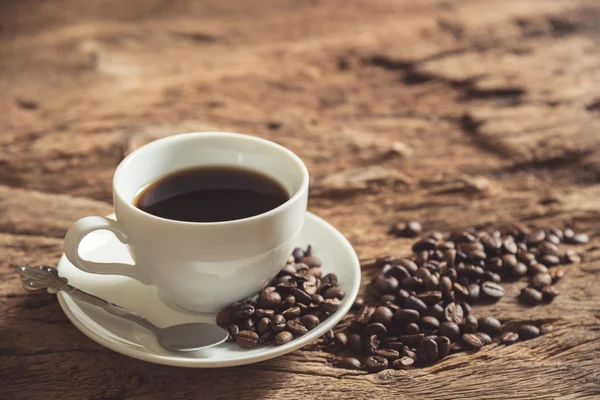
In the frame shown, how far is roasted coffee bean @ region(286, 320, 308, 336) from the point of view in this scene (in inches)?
47.4

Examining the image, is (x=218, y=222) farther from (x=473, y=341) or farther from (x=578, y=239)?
(x=578, y=239)

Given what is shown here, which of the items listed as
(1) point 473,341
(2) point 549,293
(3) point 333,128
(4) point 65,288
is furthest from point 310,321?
(3) point 333,128

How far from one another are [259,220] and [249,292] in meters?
0.18

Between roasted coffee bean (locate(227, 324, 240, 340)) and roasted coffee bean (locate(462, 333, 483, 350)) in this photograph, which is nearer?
roasted coffee bean (locate(227, 324, 240, 340))

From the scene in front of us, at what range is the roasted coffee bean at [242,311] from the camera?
1.24m

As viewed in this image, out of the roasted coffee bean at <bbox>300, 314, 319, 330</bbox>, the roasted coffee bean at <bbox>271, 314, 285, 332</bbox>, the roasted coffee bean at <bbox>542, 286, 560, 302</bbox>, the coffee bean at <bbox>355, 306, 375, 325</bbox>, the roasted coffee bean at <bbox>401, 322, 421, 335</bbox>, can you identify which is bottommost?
the coffee bean at <bbox>355, 306, 375, 325</bbox>

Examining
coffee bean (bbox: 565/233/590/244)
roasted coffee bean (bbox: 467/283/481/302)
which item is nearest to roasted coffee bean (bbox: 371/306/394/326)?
roasted coffee bean (bbox: 467/283/481/302)

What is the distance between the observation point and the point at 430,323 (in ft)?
4.42

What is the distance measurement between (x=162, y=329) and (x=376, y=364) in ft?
1.26

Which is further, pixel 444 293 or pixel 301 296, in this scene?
pixel 444 293

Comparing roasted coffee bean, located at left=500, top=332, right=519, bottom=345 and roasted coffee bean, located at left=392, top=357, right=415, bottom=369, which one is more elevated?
roasted coffee bean, located at left=500, top=332, right=519, bottom=345

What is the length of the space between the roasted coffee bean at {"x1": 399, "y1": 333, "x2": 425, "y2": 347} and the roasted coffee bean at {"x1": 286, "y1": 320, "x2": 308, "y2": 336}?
0.22m

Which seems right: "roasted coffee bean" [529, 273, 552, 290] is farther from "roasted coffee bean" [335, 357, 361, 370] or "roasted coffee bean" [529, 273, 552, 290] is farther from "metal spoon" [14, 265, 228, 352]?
"metal spoon" [14, 265, 228, 352]

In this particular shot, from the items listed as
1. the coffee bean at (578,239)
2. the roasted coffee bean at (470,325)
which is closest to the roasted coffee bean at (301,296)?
the roasted coffee bean at (470,325)
